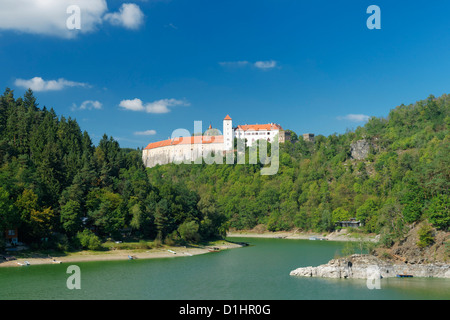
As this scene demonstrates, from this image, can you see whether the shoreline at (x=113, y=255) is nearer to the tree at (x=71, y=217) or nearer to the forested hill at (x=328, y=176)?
the tree at (x=71, y=217)

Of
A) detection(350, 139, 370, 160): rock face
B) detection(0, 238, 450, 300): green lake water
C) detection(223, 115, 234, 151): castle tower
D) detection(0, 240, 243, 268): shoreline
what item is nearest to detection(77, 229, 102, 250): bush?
detection(0, 240, 243, 268): shoreline

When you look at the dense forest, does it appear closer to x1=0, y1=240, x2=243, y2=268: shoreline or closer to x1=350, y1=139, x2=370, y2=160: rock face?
x1=350, y1=139, x2=370, y2=160: rock face

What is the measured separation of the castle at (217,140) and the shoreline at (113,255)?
62.4 m

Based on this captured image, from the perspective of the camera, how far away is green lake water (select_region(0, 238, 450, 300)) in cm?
2634

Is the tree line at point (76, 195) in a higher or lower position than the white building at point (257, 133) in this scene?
lower

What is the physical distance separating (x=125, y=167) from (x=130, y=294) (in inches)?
1438

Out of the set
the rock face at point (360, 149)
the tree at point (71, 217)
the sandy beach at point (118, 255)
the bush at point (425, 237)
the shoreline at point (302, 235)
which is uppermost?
the rock face at point (360, 149)

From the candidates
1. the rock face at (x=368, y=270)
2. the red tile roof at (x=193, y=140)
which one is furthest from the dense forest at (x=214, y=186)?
the red tile roof at (x=193, y=140)

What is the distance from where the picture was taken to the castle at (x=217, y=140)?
114 metres

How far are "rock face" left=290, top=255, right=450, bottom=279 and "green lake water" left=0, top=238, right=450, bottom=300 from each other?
99cm

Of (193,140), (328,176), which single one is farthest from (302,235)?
(193,140)

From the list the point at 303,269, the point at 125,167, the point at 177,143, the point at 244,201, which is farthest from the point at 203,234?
the point at 177,143

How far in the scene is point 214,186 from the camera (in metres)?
102

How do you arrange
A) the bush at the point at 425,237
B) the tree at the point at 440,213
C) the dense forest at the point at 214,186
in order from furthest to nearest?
the dense forest at the point at 214,186
the tree at the point at 440,213
the bush at the point at 425,237
